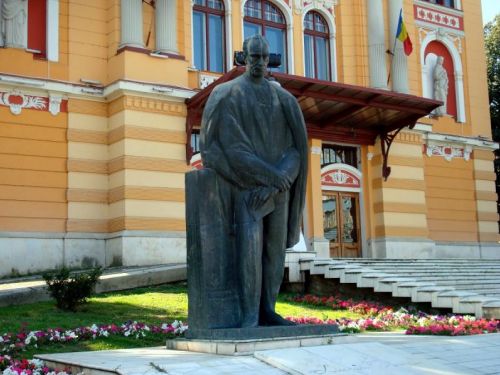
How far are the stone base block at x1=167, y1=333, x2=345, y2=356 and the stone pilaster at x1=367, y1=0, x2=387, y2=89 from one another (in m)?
19.0

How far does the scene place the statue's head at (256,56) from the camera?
7273mm

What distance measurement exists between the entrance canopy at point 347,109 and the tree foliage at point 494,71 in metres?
10.9

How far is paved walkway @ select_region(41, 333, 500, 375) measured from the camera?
18.3 ft

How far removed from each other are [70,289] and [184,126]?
9.35 m

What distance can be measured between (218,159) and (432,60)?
21.9m

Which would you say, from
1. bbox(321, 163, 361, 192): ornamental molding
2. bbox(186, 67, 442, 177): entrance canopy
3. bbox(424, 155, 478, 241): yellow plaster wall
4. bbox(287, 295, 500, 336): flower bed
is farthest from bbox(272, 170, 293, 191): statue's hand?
bbox(424, 155, 478, 241): yellow plaster wall

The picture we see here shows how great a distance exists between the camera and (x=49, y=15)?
66.4ft

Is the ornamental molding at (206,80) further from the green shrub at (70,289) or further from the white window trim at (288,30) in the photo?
the green shrub at (70,289)

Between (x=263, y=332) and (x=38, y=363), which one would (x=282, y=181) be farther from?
(x=38, y=363)

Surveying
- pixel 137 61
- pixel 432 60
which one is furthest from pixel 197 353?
pixel 432 60

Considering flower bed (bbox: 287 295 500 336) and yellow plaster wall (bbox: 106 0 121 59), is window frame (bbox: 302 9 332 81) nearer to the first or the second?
yellow plaster wall (bbox: 106 0 121 59)

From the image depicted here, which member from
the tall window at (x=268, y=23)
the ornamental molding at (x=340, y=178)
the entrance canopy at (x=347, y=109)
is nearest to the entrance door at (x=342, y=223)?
the ornamental molding at (x=340, y=178)

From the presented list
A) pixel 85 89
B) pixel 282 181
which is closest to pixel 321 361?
pixel 282 181

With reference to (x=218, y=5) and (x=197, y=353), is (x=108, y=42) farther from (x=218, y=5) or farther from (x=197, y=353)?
(x=197, y=353)
